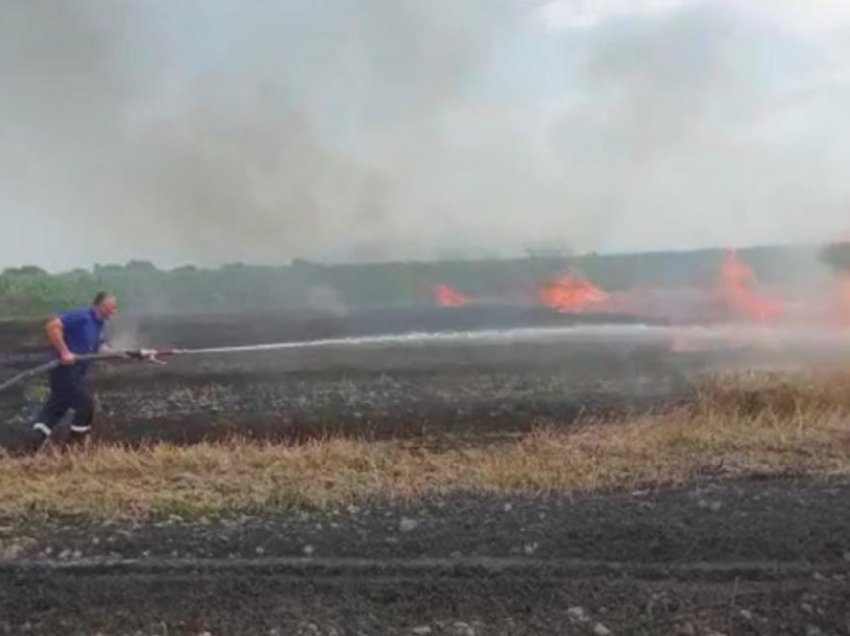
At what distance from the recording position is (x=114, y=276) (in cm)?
7175

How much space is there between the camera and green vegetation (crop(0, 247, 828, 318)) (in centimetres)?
5197

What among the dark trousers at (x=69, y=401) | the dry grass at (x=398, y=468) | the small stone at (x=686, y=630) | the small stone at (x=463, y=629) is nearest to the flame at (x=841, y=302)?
the dry grass at (x=398, y=468)

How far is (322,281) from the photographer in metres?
68.8

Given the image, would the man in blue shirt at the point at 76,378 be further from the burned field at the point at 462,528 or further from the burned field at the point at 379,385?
the burned field at the point at 379,385

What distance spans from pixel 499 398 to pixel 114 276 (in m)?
57.5

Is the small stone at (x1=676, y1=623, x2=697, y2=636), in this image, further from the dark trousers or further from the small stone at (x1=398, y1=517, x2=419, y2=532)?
the dark trousers

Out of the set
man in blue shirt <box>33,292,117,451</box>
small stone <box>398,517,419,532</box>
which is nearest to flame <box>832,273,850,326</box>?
man in blue shirt <box>33,292,117,451</box>

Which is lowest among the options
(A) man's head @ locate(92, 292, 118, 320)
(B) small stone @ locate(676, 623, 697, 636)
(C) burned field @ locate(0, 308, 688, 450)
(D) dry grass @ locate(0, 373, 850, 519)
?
(C) burned field @ locate(0, 308, 688, 450)

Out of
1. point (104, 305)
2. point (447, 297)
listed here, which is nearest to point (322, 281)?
point (447, 297)

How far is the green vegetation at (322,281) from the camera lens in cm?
5197

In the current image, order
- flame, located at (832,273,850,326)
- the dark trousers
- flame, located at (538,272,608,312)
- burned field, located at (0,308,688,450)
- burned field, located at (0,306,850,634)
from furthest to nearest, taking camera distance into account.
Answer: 1. flame, located at (538,272,608,312)
2. flame, located at (832,273,850,326)
3. burned field, located at (0,308,688,450)
4. the dark trousers
5. burned field, located at (0,306,850,634)

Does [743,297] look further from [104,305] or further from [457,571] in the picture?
[457,571]

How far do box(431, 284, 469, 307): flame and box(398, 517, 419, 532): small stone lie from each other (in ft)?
127

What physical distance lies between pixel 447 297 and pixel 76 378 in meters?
39.5
